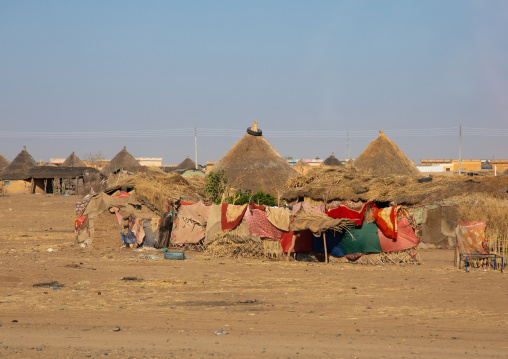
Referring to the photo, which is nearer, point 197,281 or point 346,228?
point 197,281

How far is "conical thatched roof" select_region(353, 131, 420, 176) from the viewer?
31.9m

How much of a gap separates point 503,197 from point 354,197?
515 cm

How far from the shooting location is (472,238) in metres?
14.3

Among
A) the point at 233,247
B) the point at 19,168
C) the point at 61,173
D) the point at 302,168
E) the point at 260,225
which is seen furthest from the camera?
the point at 302,168

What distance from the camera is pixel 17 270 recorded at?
12977mm

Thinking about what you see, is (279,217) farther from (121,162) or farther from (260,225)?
(121,162)

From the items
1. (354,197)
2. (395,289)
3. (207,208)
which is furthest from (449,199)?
(395,289)

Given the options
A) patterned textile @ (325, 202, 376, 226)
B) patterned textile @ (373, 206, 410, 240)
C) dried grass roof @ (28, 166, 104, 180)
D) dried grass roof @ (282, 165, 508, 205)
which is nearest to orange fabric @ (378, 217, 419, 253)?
patterned textile @ (373, 206, 410, 240)

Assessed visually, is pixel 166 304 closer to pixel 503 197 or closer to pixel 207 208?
Result: pixel 207 208

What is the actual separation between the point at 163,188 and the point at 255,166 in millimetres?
8264

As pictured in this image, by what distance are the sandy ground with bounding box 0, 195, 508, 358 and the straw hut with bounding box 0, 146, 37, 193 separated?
30.1 metres

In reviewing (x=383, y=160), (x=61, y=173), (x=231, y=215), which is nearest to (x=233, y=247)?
(x=231, y=215)

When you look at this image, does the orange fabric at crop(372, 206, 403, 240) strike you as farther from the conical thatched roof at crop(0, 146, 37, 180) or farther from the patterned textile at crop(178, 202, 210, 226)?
the conical thatched roof at crop(0, 146, 37, 180)

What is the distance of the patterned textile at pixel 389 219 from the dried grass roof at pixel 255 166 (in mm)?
12631
